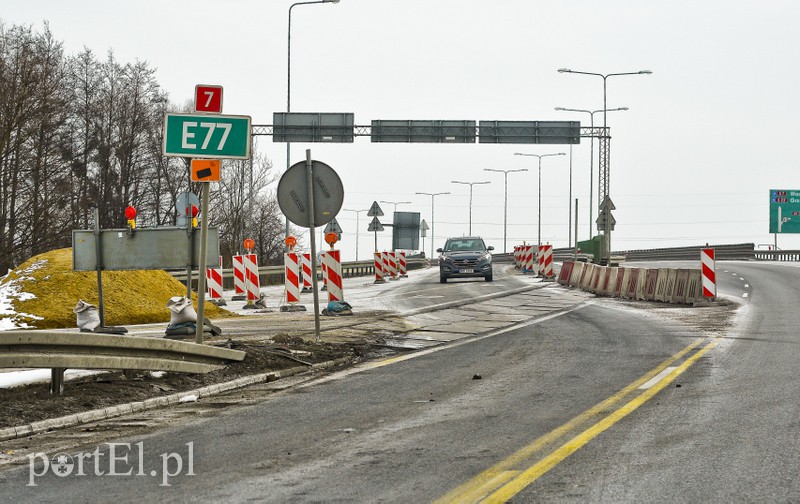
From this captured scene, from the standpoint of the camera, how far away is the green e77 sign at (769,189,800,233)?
282 ft

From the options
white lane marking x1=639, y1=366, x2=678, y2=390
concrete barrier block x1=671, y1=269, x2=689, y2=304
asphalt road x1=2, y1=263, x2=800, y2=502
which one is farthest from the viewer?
concrete barrier block x1=671, y1=269, x2=689, y2=304

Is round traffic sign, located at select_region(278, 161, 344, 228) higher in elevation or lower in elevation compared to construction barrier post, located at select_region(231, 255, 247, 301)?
higher

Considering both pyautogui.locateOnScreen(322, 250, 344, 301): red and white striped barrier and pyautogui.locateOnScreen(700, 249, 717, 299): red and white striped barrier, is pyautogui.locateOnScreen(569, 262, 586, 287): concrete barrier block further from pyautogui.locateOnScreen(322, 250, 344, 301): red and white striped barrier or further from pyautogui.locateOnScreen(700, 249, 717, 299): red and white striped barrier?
pyautogui.locateOnScreen(322, 250, 344, 301): red and white striped barrier

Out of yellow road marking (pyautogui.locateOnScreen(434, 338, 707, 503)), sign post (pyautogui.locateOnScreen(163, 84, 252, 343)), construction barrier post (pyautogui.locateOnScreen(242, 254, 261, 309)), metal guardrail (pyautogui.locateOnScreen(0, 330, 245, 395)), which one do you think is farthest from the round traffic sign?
construction barrier post (pyautogui.locateOnScreen(242, 254, 261, 309))

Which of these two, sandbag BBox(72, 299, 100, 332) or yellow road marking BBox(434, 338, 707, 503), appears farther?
sandbag BBox(72, 299, 100, 332)

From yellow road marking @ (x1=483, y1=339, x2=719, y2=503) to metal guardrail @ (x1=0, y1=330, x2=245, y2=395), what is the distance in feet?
14.8

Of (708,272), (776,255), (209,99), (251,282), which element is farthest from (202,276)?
(776,255)

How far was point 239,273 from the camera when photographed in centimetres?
3375

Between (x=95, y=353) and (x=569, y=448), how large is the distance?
4816 mm

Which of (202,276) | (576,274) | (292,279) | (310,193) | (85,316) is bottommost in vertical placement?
(576,274)

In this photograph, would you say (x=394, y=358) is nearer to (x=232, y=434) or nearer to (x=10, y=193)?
(x=232, y=434)

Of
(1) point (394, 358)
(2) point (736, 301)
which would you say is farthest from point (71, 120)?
(1) point (394, 358)

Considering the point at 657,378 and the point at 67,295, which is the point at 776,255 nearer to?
the point at 67,295

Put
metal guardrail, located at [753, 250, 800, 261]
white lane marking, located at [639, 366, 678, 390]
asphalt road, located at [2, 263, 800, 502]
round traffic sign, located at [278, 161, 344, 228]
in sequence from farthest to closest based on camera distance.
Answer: metal guardrail, located at [753, 250, 800, 261]
round traffic sign, located at [278, 161, 344, 228]
white lane marking, located at [639, 366, 678, 390]
asphalt road, located at [2, 263, 800, 502]
